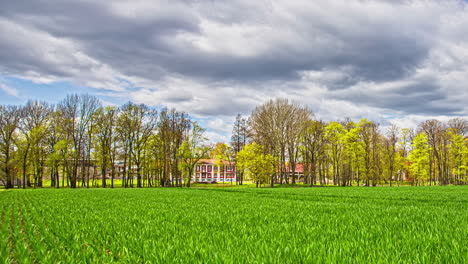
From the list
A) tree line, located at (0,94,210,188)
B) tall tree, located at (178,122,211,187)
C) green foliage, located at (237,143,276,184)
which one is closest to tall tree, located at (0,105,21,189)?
tree line, located at (0,94,210,188)

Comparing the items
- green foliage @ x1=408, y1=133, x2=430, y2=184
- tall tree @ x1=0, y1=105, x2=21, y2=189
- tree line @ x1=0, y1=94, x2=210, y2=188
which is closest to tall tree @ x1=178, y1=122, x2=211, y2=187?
tree line @ x1=0, y1=94, x2=210, y2=188

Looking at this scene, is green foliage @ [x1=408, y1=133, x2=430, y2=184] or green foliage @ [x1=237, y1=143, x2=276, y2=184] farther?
green foliage @ [x1=408, y1=133, x2=430, y2=184]

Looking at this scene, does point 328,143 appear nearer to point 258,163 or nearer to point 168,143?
point 258,163

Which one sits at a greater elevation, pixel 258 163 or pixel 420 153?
pixel 420 153

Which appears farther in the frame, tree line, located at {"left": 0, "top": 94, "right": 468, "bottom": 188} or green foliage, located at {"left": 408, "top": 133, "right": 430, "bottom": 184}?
green foliage, located at {"left": 408, "top": 133, "right": 430, "bottom": 184}

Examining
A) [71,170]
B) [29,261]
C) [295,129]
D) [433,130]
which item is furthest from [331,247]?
[433,130]

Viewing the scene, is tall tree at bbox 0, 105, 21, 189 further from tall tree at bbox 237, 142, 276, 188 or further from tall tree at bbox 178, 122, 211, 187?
tall tree at bbox 237, 142, 276, 188

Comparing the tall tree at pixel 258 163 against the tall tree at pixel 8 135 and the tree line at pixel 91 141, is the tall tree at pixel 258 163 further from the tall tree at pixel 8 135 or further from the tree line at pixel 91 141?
the tall tree at pixel 8 135

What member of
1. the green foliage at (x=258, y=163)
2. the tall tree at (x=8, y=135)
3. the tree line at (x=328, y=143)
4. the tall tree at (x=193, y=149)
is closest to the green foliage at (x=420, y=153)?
the tree line at (x=328, y=143)

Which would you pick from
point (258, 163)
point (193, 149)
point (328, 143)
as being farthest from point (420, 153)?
point (193, 149)

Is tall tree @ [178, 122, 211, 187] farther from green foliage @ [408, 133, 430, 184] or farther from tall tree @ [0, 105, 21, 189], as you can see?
green foliage @ [408, 133, 430, 184]

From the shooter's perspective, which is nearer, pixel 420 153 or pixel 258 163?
pixel 258 163

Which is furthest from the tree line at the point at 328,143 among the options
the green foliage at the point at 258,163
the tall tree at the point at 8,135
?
the tall tree at the point at 8,135

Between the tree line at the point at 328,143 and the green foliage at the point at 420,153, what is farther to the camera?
the green foliage at the point at 420,153
